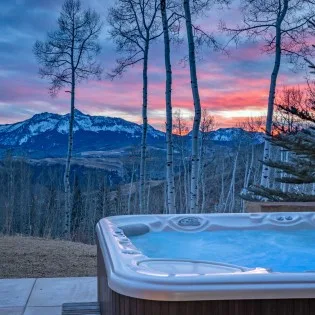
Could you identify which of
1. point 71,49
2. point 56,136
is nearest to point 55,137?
point 56,136

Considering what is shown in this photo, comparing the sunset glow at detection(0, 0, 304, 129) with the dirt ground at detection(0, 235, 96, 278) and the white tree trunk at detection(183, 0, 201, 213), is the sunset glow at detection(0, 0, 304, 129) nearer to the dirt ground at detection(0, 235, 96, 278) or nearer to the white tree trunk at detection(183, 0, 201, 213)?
the white tree trunk at detection(183, 0, 201, 213)

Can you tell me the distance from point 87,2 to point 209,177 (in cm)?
1802

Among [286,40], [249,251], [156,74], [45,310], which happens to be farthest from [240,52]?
[45,310]

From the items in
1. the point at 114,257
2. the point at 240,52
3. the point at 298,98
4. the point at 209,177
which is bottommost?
the point at 209,177

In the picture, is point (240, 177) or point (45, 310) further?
point (240, 177)

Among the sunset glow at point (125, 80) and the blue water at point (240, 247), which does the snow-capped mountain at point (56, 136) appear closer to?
the sunset glow at point (125, 80)

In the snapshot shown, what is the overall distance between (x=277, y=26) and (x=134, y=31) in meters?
2.86

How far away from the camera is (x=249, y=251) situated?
14.4 feet

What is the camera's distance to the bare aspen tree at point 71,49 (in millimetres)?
12125

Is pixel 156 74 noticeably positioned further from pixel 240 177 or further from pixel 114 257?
pixel 240 177

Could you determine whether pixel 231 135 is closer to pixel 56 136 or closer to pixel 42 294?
pixel 56 136

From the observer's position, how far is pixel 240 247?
175 inches

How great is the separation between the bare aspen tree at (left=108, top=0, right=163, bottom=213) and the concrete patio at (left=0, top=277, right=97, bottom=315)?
20.4 feet

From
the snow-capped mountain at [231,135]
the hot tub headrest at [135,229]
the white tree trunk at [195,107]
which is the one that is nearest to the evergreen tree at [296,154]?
the white tree trunk at [195,107]
